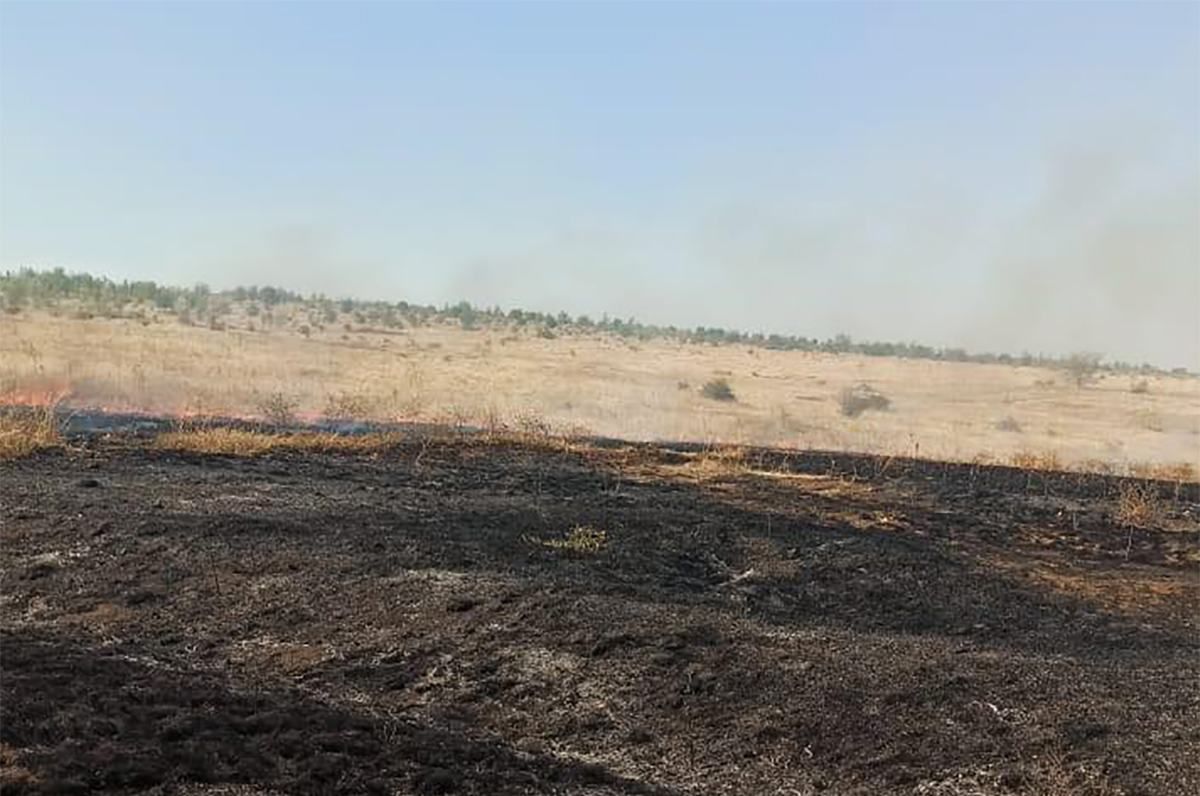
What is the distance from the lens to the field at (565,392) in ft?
67.4

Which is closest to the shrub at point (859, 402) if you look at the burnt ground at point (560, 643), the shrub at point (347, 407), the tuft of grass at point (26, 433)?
the shrub at point (347, 407)

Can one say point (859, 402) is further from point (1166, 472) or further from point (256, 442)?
point (256, 442)

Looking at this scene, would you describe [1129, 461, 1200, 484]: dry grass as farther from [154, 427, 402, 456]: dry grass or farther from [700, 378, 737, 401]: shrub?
[700, 378, 737, 401]: shrub

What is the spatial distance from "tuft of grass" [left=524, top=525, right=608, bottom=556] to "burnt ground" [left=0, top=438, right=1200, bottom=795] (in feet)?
0.25

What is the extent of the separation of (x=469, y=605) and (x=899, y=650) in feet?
7.28

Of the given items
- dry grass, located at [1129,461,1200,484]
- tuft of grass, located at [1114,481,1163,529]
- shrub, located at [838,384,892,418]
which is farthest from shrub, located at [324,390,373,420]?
shrub, located at [838,384,892,418]

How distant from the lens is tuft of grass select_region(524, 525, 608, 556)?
7.65 metres

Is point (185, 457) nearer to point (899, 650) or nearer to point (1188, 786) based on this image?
point (899, 650)

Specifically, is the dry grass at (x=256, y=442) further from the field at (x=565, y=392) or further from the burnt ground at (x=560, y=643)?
the field at (x=565, y=392)

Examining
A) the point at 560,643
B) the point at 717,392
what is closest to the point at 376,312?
the point at 717,392

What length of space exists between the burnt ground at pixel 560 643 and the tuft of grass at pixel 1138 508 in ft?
1.62

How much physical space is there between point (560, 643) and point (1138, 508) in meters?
7.52

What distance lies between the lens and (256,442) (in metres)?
11.7

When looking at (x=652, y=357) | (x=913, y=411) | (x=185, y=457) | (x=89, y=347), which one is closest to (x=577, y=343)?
(x=652, y=357)
